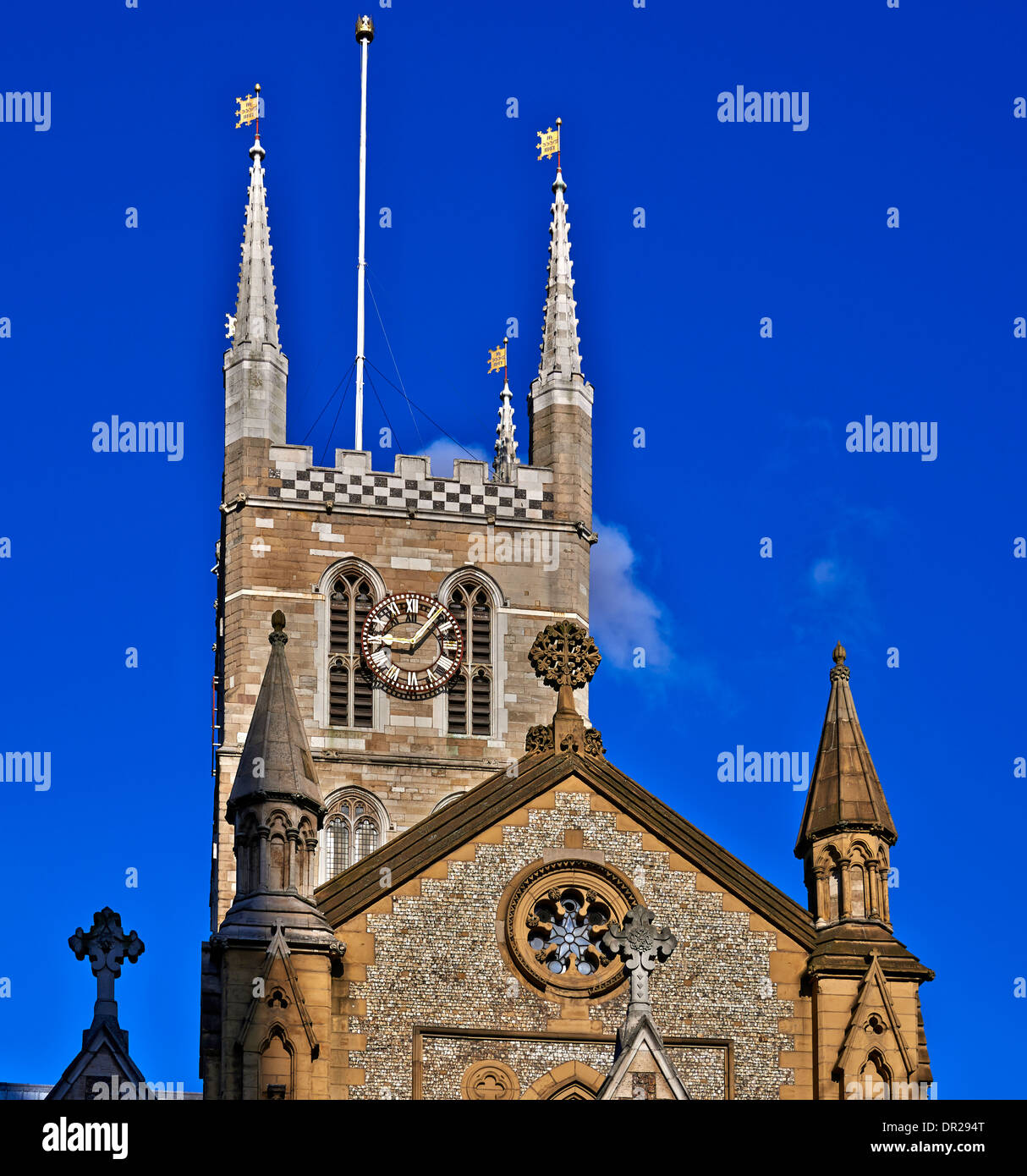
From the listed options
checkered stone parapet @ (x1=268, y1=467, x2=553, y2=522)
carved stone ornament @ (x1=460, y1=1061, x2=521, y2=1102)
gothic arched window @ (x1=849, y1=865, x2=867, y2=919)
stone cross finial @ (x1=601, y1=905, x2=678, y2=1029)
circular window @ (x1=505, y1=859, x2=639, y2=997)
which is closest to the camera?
stone cross finial @ (x1=601, y1=905, x2=678, y2=1029)

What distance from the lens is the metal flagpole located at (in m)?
66.9

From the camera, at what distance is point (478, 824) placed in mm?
43125

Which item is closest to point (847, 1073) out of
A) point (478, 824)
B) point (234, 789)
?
point (478, 824)

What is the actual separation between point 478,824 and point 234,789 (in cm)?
372

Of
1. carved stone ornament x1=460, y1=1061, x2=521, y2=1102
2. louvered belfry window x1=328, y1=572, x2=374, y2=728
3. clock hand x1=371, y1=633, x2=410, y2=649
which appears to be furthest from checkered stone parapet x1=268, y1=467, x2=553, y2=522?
carved stone ornament x1=460, y1=1061, x2=521, y2=1102

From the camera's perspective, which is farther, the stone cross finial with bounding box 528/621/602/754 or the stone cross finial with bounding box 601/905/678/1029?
the stone cross finial with bounding box 528/621/602/754

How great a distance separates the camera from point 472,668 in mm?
62750

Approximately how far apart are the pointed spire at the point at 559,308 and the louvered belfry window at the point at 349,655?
7281 millimetres

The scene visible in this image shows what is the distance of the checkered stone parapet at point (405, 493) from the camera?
6338 centimetres

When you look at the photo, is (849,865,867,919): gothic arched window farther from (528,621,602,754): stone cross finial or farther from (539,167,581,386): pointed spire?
(539,167,581,386): pointed spire

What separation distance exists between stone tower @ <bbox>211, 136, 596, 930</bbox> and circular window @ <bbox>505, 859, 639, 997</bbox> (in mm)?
17573

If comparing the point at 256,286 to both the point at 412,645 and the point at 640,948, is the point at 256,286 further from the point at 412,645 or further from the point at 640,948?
the point at 640,948
